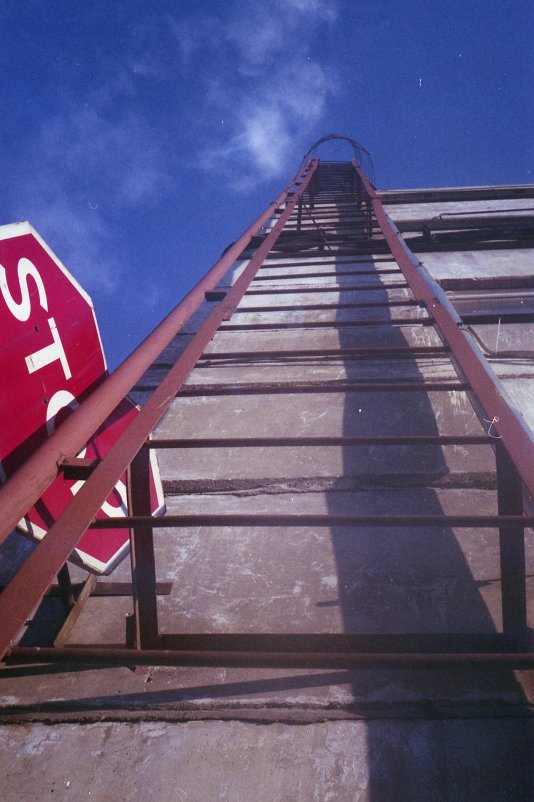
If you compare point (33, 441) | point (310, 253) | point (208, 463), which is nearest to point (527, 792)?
point (33, 441)

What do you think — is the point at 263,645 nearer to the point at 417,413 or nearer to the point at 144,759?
the point at 144,759

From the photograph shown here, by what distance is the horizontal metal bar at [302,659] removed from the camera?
125 cm

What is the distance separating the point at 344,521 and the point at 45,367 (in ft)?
2.95

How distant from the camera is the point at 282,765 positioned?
1.35m

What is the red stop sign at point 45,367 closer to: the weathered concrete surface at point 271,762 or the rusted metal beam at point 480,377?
the weathered concrete surface at point 271,762

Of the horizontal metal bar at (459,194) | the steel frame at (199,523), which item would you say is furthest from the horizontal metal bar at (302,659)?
the horizontal metal bar at (459,194)

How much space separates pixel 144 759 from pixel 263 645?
0.43 m

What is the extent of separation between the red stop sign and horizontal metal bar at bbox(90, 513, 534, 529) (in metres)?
0.21

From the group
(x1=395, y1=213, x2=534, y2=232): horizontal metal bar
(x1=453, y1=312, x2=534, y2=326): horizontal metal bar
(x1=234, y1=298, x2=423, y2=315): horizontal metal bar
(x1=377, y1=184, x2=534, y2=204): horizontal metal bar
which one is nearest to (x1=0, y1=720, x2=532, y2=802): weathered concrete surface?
(x1=234, y1=298, x2=423, y2=315): horizontal metal bar

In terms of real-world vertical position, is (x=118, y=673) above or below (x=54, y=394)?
below

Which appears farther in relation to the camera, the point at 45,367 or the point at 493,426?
the point at 493,426

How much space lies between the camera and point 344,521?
4.50 feet

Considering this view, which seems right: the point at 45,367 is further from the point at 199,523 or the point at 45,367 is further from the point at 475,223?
the point at 475,223

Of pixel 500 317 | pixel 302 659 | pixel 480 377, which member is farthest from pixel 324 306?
pixel 302 659
